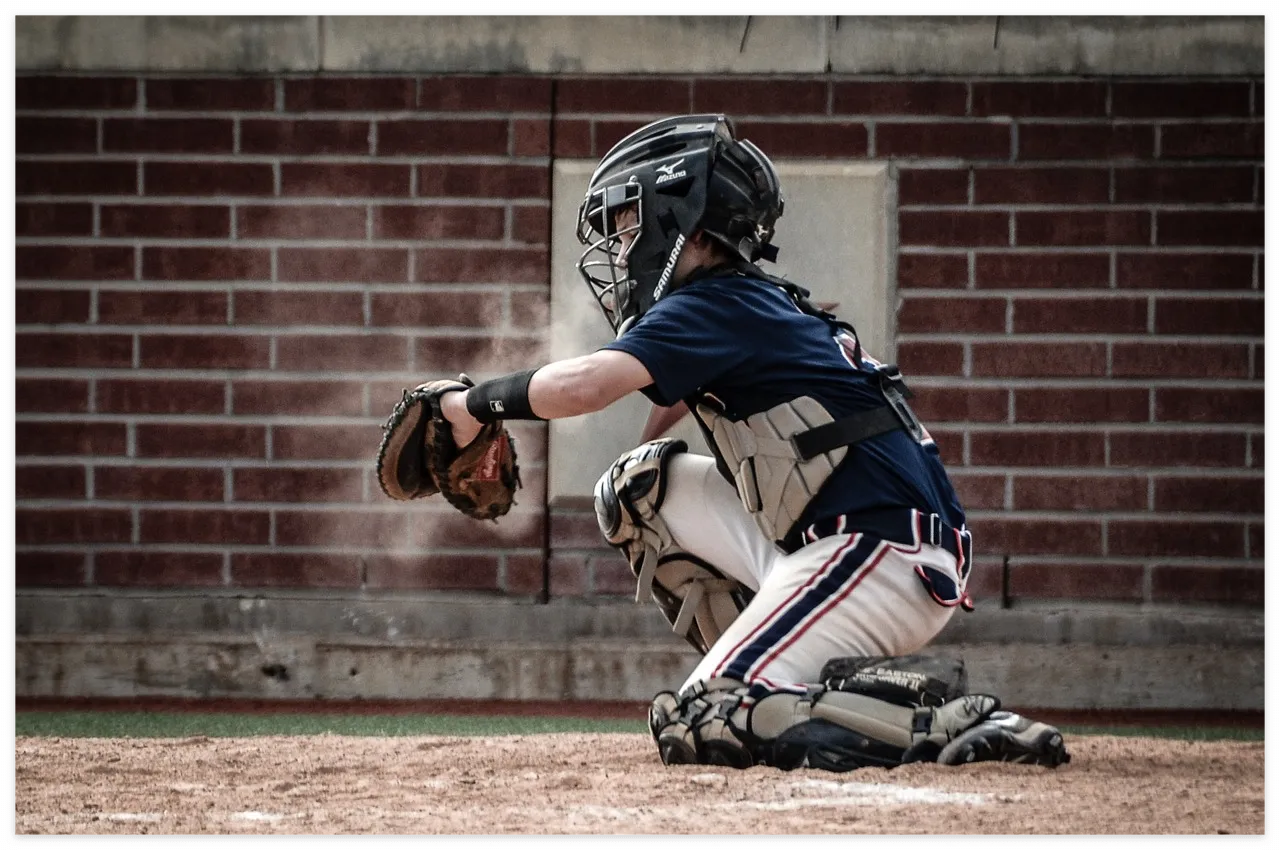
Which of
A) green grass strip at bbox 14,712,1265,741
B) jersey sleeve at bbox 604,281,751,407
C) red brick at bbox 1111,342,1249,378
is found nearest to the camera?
jersey sleeve at bbox 604,281,751,407

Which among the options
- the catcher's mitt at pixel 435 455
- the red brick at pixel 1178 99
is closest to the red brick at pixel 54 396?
the catcher's mitt at pixel 435 455

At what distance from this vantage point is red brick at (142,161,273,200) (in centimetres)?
546

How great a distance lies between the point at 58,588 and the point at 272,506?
73 centimetres

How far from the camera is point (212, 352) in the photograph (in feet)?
18.0

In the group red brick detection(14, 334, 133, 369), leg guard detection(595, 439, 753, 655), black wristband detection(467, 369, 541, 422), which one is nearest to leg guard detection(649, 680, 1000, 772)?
leg guard detection(595, 439, 753, 655)

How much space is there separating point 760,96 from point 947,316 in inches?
35.7

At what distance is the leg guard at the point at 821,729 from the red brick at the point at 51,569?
2955 mm

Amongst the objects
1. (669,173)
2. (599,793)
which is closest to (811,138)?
(669,173)

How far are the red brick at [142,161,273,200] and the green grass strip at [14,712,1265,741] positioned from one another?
1.66 meters

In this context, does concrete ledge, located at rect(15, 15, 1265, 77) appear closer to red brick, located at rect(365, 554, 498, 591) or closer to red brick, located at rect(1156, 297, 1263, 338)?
red brick, located at rect(1156, 297, 1263, 338)

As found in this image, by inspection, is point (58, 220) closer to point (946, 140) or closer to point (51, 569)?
point (51, 569)

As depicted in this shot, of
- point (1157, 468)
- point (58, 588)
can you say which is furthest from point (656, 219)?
point (58, 588)

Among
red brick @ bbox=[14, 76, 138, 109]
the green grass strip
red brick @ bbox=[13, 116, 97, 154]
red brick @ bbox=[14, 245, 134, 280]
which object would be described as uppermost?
red brick @ bbox=[14, 76, 138, 109]

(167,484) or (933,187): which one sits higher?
(933,187)
